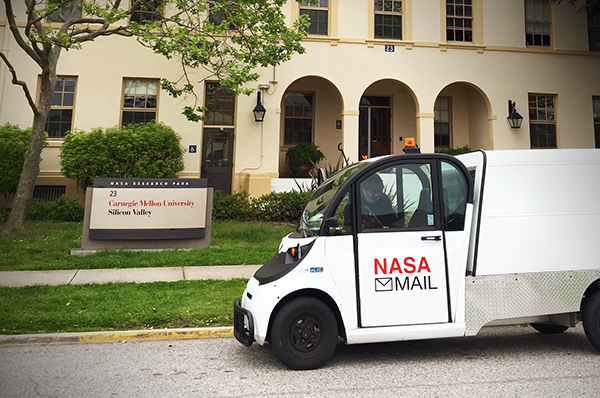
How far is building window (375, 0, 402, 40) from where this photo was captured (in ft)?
52.9

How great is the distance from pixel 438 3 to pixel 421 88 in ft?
11.8

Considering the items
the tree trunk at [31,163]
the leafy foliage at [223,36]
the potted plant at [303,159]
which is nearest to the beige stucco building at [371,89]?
the potted plant at [303,159]

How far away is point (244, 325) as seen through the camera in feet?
13.9

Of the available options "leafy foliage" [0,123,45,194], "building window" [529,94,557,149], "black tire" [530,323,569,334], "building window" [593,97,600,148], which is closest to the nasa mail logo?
"black tire" [530,323,569,334]

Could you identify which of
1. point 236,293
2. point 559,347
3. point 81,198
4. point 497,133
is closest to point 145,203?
point 236,293

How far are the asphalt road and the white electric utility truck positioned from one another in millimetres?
340

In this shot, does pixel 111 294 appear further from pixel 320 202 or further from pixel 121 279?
pixel 320 202

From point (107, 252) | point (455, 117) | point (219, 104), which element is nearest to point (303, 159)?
point (219, 104)

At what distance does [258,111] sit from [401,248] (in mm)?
11257

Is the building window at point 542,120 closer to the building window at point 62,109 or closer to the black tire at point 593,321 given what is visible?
the black tire at point 593,321

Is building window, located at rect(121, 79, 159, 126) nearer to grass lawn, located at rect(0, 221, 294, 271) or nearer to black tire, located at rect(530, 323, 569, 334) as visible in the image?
grass lawn, located at rect(0, 221, 294, 271)

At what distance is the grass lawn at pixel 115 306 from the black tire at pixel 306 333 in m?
1.85

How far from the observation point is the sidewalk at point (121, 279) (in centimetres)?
509

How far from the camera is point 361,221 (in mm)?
4270
